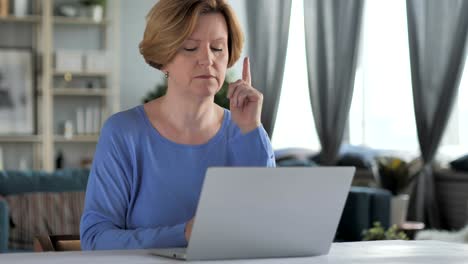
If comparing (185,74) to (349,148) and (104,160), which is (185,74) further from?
(349,148)

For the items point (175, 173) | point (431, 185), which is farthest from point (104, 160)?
point (431, 185)

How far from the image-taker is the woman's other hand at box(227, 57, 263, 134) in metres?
1.96

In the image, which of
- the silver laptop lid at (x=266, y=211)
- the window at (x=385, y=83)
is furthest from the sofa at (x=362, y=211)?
the silver laptop lid at (x=266, y=211)

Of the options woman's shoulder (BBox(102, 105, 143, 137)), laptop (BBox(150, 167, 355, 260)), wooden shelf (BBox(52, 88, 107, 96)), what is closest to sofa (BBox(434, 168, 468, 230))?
wooden shelf (BBox(52, 88, 107, 96))

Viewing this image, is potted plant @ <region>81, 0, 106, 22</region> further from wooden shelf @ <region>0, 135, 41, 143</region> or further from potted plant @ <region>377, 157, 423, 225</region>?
potted plant @ <region>377, 157, 423, 225</region>

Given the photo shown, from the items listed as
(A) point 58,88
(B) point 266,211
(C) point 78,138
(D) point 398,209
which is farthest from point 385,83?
(B) point 266,211

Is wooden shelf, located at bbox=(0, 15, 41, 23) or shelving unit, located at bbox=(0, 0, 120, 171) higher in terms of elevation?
wooden shelf, located at bbox=(0, 15, 41, 23)

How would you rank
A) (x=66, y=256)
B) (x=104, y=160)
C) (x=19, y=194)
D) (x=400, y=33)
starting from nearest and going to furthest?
(x=66, y=256)
(x=104, y=160)
(x=19, y=194)
(x=400, y=33)

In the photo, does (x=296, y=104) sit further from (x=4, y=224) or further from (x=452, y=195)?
(x=4, y=224)

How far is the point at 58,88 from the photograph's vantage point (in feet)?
28.8

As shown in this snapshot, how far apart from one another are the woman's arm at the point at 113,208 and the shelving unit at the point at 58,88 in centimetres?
680

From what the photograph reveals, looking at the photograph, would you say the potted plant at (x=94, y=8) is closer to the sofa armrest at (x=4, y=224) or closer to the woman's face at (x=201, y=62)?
the sofa armrest at (x=4, y=224)

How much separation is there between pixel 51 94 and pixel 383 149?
3.28 metres

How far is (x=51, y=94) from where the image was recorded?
8688 millimetres
